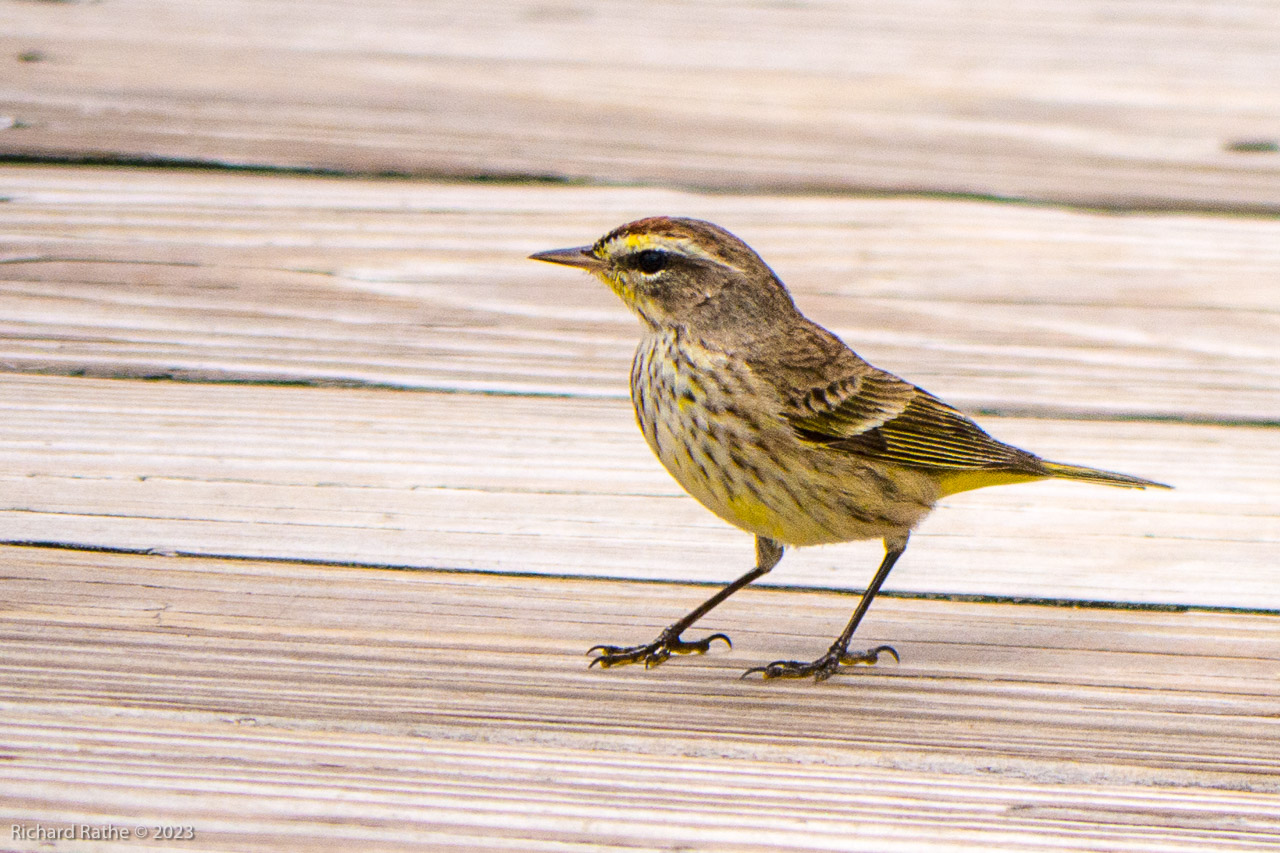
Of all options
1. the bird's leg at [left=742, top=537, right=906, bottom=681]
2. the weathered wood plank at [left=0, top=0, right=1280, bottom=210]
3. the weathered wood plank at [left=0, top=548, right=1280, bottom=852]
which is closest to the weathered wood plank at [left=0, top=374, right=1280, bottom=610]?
the weathered wood plank at [left=0, top=548, right=1280, bottom=852]

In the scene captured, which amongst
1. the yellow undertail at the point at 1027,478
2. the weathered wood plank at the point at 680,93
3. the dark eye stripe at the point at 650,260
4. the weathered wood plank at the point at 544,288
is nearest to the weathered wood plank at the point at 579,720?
the yellow undertail at the point at 1027,478

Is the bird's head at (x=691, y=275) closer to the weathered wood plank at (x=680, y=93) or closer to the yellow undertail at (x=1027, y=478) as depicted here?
the yellow undertail at (x=1027, y=478)

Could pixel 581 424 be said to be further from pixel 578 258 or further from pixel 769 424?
pixel 769 424

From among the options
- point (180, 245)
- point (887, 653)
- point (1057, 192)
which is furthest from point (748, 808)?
point (1057, 192)

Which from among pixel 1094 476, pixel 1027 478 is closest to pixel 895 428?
pixel 1027 478

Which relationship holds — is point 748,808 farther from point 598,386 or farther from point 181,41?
point 181,41

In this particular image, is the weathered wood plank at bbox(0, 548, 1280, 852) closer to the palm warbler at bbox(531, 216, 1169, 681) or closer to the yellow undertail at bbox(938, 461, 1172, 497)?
the palm warbler at bbox(531, 216, 1169, 681)

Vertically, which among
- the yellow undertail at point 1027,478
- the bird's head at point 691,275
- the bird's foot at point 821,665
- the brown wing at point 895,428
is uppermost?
the bird's head at point 691,275
